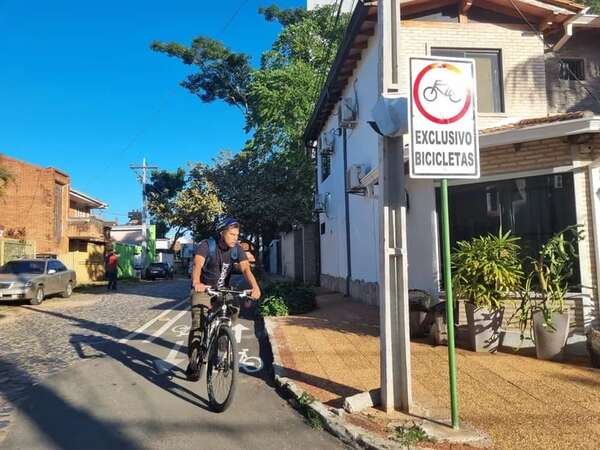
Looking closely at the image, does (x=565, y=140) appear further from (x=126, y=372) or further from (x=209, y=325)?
(x=126, y=372)

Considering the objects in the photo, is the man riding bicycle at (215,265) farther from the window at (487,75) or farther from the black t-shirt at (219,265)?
the window at (487,75)

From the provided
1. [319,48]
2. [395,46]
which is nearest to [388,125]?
[395,46]

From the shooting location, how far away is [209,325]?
5.87 metres

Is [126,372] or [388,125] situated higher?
[388,125]

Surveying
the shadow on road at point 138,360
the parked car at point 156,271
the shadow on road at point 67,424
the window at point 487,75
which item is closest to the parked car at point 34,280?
the shadow on road at point 138,360

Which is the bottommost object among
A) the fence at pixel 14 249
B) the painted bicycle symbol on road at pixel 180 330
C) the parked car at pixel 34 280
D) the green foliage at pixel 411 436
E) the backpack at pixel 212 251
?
the green foliage at pixel 411 436

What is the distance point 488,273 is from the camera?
7316mm

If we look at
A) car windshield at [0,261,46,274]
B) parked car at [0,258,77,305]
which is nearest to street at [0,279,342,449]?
parked car at [0,258,77,305]

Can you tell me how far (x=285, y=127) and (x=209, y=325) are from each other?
2309 cm

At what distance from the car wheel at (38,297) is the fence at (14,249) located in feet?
15.3

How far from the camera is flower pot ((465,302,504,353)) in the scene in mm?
7328

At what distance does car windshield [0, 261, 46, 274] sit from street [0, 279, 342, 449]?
7860 mm

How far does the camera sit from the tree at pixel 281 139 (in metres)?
23.6

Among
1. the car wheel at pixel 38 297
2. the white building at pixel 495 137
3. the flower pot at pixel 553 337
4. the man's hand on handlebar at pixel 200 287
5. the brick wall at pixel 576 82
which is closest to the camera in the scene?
the man's hand on handlebar at pixel 200 287
